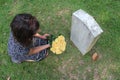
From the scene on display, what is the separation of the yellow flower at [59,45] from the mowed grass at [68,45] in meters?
0.10

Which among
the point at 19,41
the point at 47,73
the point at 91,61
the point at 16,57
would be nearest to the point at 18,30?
the point at 19,41

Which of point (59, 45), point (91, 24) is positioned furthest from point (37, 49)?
point (91, 24)

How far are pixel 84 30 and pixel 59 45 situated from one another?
64 centimetres

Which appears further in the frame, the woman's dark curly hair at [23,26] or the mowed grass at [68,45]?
the mowed grass at [68,45]

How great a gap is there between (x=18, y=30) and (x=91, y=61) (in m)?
1.32

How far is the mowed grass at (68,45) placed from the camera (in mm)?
3828

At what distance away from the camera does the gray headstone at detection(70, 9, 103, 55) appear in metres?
3.20

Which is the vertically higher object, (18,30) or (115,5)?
(18,30)

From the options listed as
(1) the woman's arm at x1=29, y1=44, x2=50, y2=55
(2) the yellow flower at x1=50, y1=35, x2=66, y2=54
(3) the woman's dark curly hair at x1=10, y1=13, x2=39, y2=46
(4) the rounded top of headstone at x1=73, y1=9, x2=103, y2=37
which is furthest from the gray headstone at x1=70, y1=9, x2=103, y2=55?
(3) the woman's dark curly hair at x1=10, y1=13, x2=39, y2=46

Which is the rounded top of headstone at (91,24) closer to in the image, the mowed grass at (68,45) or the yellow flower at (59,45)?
the yellow flower at (59,45)

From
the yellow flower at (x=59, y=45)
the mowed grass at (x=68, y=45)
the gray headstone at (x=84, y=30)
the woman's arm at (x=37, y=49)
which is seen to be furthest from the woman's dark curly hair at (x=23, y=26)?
the mowed grass at (x=68, y=45)

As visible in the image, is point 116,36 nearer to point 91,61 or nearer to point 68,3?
point 91,61

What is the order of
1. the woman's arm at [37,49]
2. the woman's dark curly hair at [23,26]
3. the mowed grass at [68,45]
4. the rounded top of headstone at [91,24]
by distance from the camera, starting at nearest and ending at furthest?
the woman's dark curly hair at [23,26] → the rounded top of headstone at [91,24] → the woman's arm at [37,49] → the mowed grass at [68,45]

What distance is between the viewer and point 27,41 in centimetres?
323
